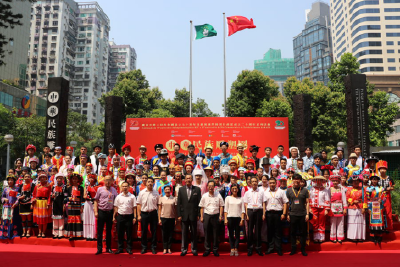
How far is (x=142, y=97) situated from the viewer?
73.5 ft

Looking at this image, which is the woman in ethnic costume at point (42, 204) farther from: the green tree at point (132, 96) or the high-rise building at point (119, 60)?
the high-rise building at point (119, 60)

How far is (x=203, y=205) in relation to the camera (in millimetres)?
5812

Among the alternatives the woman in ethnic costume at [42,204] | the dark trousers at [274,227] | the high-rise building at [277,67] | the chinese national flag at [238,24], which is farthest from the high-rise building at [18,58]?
the high-rise building at [277,67]

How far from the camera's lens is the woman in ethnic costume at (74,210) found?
20.9ft

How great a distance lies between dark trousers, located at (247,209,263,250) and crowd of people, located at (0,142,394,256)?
17 millimetres

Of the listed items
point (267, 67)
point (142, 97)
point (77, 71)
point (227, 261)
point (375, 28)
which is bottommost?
point (227, 261)

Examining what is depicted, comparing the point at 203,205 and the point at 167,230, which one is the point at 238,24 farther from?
the point at 167,230

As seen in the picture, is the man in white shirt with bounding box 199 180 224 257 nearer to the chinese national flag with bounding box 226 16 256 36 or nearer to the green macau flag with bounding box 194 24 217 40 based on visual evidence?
the chinese national flag with bounding box 226 16 256 36

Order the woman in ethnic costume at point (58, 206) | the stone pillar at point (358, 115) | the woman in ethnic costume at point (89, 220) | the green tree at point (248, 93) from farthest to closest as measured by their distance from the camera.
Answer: the green tree at point (248, 93), the stone pillar at point (358, 115), the woman in ethnic costume at point (58, 206), the woman in ethnic costume at point (89, 220)

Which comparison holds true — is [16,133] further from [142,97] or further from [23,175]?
[23,175]

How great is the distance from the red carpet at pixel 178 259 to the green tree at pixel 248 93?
45.9 feet

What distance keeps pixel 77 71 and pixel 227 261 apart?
6270 centimetres

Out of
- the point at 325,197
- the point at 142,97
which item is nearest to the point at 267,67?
the point at 142,97

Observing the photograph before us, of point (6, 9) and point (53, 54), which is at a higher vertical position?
point (53, 54)
